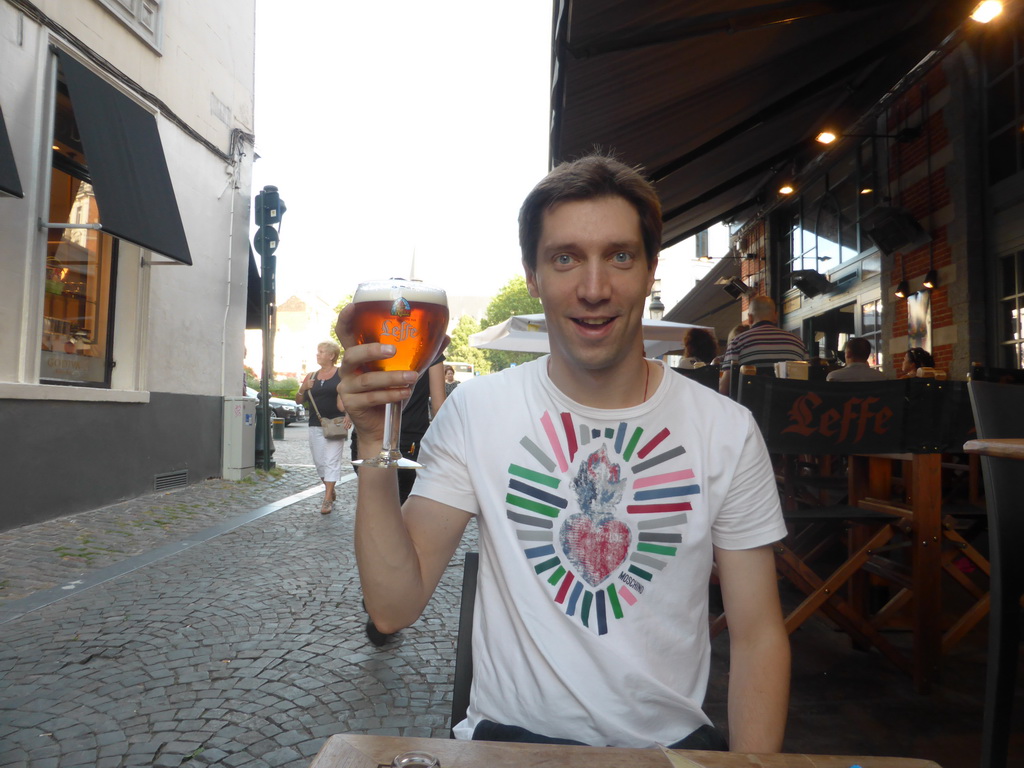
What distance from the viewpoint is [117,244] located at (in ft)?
27.3

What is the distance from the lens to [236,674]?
321 centimetres

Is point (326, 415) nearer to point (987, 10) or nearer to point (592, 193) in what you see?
point (592, 193)

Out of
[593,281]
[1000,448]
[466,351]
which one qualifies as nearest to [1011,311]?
[1000,448]

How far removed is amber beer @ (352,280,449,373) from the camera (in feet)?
3.84

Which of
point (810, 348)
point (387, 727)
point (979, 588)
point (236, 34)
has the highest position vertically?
point (236, 34)

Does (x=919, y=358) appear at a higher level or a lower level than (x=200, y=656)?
higher

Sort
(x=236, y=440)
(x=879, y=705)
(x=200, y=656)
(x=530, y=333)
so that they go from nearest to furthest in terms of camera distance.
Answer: (x=879, y=705)
(x=200, y=656)
(x=236, y=440)
(x=530, y=333)

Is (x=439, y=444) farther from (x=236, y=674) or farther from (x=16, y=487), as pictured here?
(x=16, y=487)

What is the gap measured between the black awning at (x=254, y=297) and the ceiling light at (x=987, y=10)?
372 inches

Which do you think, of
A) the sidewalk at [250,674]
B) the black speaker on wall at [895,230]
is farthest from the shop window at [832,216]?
the sidewalk at [250,674]

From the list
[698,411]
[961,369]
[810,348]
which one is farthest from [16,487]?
[810,348]

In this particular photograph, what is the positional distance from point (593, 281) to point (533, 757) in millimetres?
939

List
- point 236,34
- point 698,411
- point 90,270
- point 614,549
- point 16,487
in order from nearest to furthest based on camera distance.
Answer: point 614,549 → point 698,411 → point 16,487 → point 90,270 → point 236,34

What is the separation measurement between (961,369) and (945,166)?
84.2 inches
